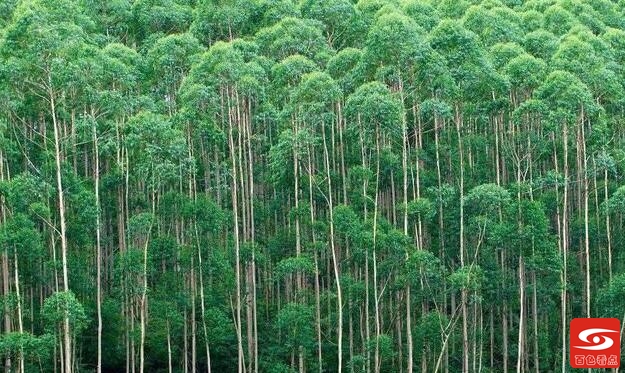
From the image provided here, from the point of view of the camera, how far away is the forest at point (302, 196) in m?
27.9

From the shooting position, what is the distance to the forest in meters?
27.9

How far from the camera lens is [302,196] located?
1272 inches

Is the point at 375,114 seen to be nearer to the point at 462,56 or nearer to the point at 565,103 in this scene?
the point at 462,56

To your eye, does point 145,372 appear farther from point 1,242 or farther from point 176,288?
point 1,242

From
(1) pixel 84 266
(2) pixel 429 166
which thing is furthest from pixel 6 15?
(2) pixel 429 166

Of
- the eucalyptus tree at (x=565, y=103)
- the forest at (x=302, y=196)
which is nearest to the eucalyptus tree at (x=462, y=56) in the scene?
the forest at (x=302, y=196)

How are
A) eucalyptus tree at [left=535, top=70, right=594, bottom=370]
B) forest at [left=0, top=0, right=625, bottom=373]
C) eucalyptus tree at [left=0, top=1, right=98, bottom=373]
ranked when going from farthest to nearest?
eucalyptus tree at [left=535, top=70, right=594, bottom=370] → forest at [left=0, top=0, right=625, bottom=373] → eucalyptus tree at [left=0, top=1, right=98, bottom=373]

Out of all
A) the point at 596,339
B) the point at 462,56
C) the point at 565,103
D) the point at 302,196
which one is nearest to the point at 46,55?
the point at 302,196

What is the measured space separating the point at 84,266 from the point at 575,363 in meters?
13.4

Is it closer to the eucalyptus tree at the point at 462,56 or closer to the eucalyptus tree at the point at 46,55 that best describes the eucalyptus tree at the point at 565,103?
the eucalyptus tree at the point at 462,56

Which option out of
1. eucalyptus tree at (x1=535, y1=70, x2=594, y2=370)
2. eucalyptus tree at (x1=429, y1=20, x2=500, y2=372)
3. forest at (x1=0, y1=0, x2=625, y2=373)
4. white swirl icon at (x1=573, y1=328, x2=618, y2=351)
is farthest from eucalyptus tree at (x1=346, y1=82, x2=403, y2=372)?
white swirl icon at (x1=573, y1=328, x2=618, y2=351)

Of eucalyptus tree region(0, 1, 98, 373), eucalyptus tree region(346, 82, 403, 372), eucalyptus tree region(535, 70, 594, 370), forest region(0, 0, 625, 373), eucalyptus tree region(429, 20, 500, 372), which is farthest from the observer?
eucalyptus tree region(429, 20, 500, 372)

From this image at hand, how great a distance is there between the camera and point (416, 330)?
95.1 ft

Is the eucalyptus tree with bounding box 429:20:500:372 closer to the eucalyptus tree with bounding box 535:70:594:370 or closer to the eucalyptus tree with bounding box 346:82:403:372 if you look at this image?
the eucalyptus tree with bounding box 535:70:594:370
